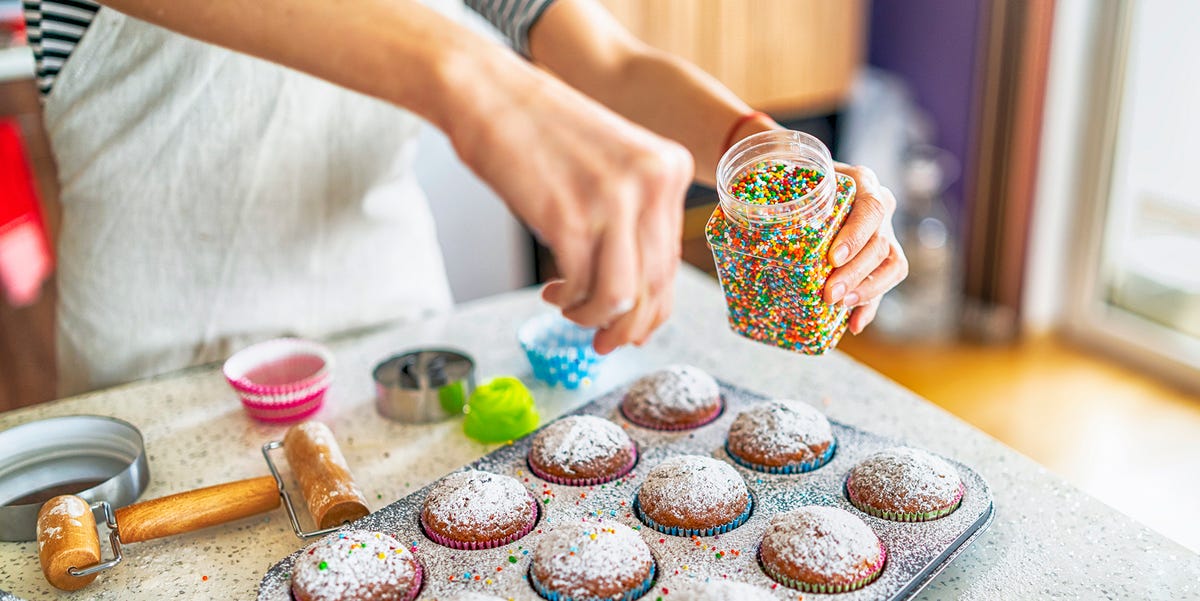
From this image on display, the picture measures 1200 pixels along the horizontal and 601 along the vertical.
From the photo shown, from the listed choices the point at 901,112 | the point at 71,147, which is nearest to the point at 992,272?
the point at 901,112

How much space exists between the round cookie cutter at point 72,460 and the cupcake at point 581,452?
0.43m

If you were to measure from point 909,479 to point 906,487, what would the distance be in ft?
0.03

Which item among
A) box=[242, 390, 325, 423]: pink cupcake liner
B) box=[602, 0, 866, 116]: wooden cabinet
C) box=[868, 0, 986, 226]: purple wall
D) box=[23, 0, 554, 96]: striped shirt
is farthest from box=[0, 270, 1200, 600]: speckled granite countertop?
box=[868, 0, 986, 226]: purple wall

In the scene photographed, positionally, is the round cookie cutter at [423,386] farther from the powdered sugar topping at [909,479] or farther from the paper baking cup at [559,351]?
the powdered sugar topping at [909,479]

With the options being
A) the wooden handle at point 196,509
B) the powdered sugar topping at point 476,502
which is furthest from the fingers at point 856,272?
the wooden handle at point 196,509

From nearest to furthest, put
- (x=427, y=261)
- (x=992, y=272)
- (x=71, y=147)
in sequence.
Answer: (x=71, y=147)
(x=427, y=261)
(x=992, y=272)

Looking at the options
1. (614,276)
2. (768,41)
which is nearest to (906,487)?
(614,276)

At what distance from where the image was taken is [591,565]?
0.85m

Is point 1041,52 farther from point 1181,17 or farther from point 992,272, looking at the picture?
point 992,272

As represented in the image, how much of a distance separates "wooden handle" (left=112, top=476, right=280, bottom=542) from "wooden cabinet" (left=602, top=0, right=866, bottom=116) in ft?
5.97

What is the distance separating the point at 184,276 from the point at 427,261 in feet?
1.15

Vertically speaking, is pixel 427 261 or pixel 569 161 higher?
pixel 569 161

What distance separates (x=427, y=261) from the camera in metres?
1.50

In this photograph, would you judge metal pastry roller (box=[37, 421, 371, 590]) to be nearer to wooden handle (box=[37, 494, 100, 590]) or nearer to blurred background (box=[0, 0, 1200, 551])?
wooden handle (box=[37, 494, 100, 590])
